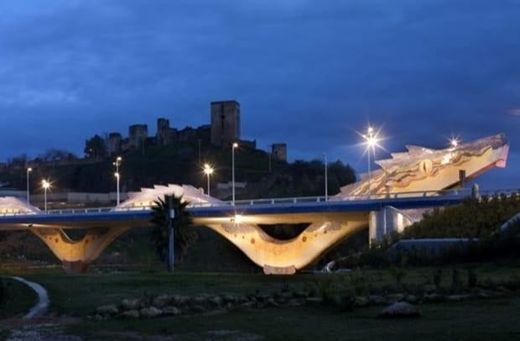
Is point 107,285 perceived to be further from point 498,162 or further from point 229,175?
point 229,175

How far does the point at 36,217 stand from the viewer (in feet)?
317

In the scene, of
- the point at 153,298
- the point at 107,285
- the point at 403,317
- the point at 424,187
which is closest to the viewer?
the point at 403,317

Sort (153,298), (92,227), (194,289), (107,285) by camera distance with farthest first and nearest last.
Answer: (92,227) → (107,285) → (194,289) → (153,298)

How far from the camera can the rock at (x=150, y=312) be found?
1639cm

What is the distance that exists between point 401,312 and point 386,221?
51.3m

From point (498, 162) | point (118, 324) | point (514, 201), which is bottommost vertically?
point (118, 324)

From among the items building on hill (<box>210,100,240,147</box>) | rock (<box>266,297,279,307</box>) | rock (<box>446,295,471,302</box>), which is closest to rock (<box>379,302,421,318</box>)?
rock (<box>446,295,471,302</box>)

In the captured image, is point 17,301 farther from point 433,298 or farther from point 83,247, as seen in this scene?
point 83,247

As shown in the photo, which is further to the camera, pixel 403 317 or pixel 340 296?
pixel 340 296

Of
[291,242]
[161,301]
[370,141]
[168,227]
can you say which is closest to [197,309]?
[161,301]

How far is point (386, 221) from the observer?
64875 mm

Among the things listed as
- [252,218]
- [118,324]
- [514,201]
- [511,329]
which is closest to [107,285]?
[118,324]

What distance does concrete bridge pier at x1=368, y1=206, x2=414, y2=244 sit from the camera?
62781 mm

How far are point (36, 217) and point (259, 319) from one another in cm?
8617
